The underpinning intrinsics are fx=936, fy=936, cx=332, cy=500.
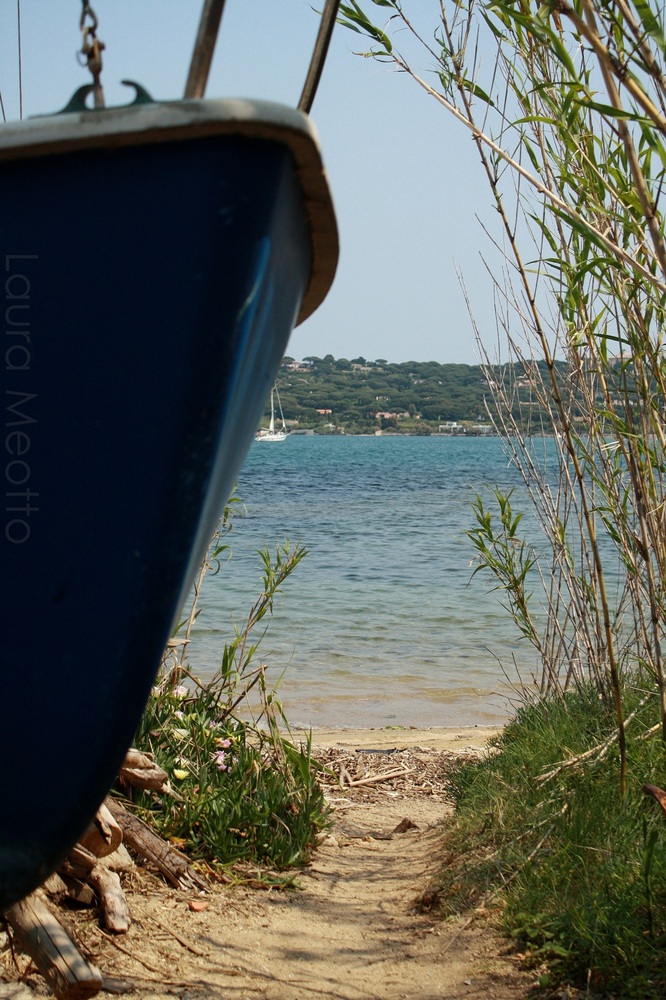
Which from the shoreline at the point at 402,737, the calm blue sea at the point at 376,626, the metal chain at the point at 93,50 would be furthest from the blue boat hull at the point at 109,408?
the shoreline at the point at 402,737

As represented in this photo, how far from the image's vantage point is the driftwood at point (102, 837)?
2803mm

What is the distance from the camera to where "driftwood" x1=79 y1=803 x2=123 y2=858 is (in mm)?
2803

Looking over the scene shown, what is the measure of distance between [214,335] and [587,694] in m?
2.89

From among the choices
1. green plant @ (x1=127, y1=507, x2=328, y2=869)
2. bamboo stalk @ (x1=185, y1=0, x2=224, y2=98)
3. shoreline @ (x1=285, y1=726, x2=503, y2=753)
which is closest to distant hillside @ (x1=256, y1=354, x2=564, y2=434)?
shoreline @ (x1=285, y1=726, x2=503, y2=753)

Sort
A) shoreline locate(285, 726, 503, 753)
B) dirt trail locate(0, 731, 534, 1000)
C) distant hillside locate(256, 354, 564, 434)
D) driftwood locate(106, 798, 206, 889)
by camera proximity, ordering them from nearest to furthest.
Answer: dirt trail locate(0, 731, 534, 1000), driftwood locate(106, 798, 206, 889), shoreline locate(285, 726, 503, 753), distant hillside locate(256, 354, 564, 434)

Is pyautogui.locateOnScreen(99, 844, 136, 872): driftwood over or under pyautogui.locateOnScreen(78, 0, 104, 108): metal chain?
under

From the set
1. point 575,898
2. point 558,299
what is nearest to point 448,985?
point 575,898

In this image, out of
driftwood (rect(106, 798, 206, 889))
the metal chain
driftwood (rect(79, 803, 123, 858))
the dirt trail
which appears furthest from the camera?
driftwood (rect(106, 798, 206, 889))

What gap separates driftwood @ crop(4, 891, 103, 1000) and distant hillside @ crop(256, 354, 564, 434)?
20.1 meters

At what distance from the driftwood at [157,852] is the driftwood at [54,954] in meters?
0.95

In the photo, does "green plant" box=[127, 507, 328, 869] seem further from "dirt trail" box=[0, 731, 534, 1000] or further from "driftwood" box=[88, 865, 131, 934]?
"driftwood" box=[88, 865, 131, 934]

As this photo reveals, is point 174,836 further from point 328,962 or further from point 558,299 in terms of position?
point 558,299

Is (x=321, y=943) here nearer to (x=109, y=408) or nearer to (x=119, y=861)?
(x=119, y=861)

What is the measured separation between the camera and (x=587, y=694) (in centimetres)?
378
